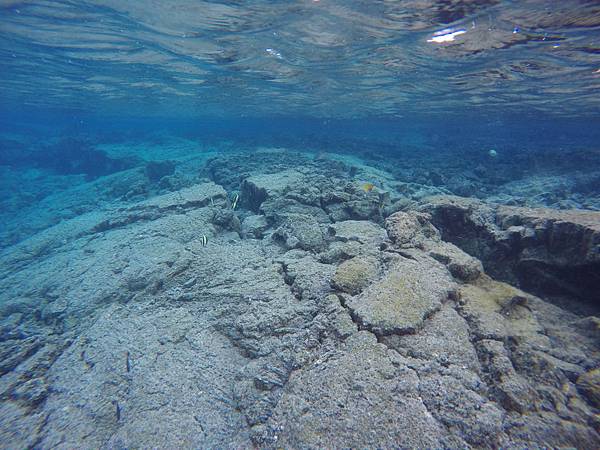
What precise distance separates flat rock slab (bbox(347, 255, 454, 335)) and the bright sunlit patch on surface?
43.1ft

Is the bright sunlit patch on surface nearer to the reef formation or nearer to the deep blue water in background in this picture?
the deep blue water in background

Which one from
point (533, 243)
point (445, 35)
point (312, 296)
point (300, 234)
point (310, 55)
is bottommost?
point (300, 234)

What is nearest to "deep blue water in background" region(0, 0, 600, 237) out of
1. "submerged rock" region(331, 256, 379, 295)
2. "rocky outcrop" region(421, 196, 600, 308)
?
"rocky outcrop" region(421, 196, 600, 308)

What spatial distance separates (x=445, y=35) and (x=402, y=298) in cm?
1460

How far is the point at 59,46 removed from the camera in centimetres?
1669

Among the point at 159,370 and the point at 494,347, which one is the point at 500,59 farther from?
the point at 159,370

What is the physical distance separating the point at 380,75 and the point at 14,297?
2289 cm

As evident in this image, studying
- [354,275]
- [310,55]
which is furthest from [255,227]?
[310,55]

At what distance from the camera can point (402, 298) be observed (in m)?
3.90

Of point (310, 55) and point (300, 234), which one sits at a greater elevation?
point (310, 55)

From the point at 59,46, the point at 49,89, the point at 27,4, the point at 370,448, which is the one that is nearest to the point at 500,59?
the point at 370,448

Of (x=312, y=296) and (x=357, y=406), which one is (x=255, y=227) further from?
(x=357, y=406)

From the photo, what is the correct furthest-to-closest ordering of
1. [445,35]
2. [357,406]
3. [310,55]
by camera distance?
[310,55] < [445,35] < [357,406]

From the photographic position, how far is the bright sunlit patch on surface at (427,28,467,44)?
40.6ft
